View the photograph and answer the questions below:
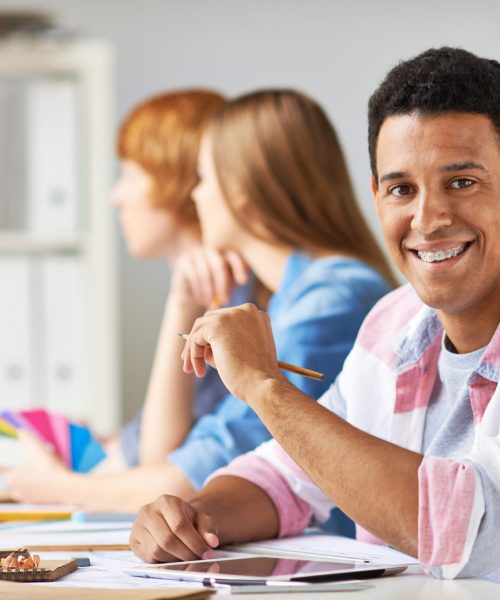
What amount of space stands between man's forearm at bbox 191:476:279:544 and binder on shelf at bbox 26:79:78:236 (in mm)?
1776

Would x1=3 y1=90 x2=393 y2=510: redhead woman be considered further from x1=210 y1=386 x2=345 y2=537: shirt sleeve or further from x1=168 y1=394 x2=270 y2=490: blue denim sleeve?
x1=210 y1=386 x2=345 y2=537: shirt sleeve

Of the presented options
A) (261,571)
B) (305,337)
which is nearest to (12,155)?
(305,337)

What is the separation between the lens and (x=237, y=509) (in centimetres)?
127

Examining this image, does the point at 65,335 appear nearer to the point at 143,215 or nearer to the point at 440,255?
the point at 143,215

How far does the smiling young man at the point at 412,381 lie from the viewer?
0.95m

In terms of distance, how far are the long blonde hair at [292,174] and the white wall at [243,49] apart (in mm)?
1428

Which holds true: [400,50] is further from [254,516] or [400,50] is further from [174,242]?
[254,516]

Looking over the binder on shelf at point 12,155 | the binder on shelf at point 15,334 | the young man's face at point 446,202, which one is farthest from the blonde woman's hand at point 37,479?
the binder on shelf at point 12,155

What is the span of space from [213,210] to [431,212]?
3.10 ft

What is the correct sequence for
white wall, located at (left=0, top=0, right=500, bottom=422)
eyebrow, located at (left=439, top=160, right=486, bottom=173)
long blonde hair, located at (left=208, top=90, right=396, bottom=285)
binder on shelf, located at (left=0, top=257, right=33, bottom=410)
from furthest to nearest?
white wall, located at (left=0, top=0, right=500, bottom=422) → binder on shelf, located at (left=0, top=257, right=33, bottom=410) → long blonde hair, located at (left=208, top=90, right=396, bottom=285) → eyebrow, located at (left=439, top=160, right=486, bottom=173)

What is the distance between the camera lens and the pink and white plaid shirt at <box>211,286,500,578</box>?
94 centimetres

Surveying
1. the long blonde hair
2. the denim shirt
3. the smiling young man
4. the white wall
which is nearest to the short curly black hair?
the smiling young man

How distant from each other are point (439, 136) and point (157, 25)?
2488mm

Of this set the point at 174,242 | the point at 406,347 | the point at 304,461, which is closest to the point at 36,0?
the point at 174,242
